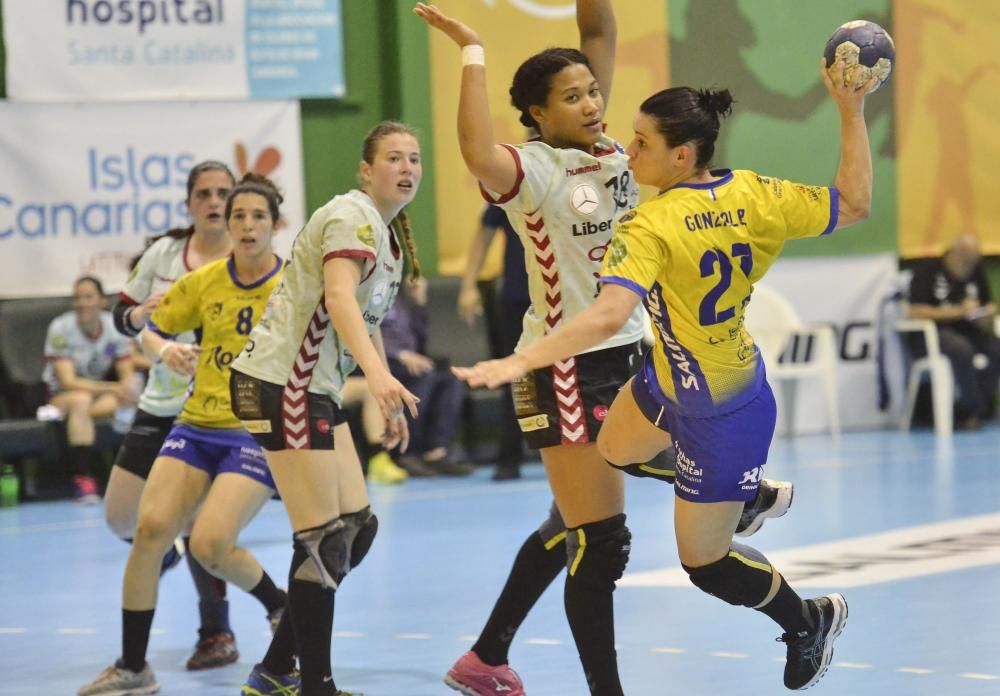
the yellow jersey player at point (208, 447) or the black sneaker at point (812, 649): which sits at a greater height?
the yellow jersey player at point (208, 447)

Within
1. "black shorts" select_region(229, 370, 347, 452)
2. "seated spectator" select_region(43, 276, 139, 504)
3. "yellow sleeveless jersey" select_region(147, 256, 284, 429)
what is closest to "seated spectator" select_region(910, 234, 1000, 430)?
"seated spectator" select_region(43, 276, 139, 504)

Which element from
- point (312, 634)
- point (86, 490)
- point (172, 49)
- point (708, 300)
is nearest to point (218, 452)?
point (312, 634)

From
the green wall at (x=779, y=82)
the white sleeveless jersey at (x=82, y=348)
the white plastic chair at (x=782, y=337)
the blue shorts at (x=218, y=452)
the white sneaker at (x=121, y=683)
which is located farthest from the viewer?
the green wall at (x=779, y=82)

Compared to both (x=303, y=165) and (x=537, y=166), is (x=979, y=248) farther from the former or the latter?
(x=537, y=166)

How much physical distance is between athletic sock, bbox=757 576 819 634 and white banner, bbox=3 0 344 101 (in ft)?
27.3

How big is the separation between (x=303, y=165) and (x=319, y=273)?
7.71 metres

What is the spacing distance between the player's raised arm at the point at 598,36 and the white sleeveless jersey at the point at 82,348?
657cm

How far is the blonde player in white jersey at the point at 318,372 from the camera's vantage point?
422 cm

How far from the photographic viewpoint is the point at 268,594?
5.35 m

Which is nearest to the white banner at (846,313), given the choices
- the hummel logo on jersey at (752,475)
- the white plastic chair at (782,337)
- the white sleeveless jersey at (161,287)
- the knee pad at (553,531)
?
the white plastic chair at (782,337)

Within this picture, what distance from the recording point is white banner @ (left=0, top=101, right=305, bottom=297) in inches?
433

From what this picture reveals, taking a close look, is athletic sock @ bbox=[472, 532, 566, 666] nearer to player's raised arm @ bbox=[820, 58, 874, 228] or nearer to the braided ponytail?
the braided ponytail

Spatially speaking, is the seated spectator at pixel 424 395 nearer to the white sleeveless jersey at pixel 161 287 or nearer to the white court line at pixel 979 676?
the white sleeveless jersey at pixel 161 287

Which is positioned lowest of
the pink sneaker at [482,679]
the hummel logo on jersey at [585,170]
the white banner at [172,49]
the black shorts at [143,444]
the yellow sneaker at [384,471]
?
the yellow sneaker at [384,471]
